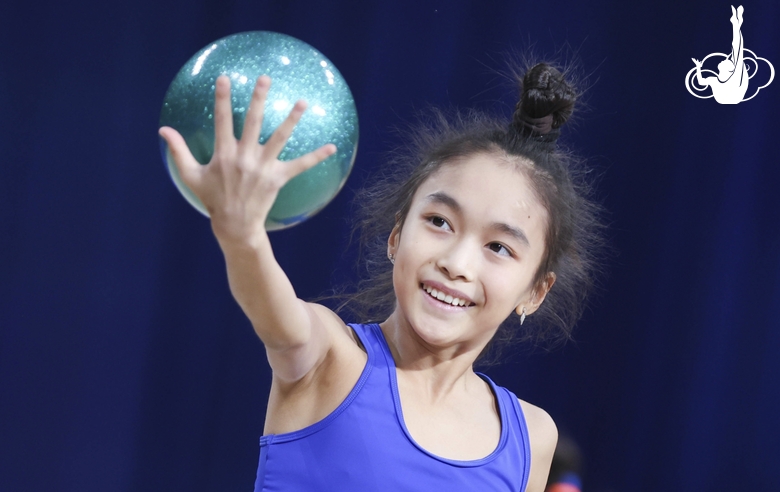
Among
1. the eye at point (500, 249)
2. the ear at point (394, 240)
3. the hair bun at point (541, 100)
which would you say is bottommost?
the ear at point (394, 240)

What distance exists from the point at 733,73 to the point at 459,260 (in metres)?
1.15

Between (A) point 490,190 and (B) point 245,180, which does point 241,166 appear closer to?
(B) point 245,180

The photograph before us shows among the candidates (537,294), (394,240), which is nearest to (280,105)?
(394,240)

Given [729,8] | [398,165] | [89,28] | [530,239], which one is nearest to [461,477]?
[530,239]

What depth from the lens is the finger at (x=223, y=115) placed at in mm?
656

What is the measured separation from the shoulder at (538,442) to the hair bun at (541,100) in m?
0.40

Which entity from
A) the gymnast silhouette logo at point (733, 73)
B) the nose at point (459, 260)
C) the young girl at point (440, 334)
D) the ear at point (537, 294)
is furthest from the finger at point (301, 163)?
the gymnast silhouette logo at point (733, 73)

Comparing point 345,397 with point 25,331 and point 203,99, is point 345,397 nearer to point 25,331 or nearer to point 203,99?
point 203,99

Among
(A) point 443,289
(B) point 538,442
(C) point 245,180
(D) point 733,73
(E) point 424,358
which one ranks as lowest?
(B) point 538,442

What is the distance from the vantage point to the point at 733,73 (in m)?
1.86

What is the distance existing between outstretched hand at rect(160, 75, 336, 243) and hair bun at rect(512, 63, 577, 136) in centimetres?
54

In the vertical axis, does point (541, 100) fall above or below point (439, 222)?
above

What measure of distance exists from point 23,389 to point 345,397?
0.94m

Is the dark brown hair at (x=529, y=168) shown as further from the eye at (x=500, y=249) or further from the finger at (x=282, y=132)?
the finger at (x=282, y=132)
